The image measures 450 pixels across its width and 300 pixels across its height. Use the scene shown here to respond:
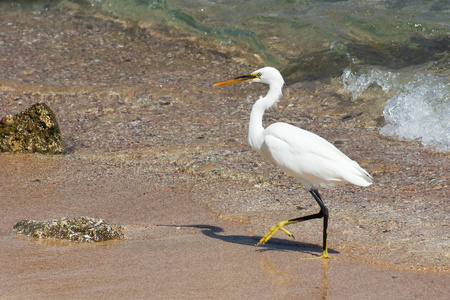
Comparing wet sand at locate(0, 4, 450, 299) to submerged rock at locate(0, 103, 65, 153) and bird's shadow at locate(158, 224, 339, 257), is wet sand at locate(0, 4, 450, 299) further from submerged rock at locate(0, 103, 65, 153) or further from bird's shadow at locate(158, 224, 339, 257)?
submerged rock at locate(0, 103, 65, 153)

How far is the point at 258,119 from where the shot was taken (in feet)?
15.9

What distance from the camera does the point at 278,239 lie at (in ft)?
15.3

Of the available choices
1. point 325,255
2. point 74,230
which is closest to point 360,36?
point 325,255

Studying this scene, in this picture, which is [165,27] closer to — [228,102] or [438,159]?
[228,102]

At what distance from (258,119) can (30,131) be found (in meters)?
2.83

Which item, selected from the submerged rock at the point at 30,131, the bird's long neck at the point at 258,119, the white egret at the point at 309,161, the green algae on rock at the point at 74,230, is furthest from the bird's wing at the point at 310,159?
the submerged rock at the point at 30,131

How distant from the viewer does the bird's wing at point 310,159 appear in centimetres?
438

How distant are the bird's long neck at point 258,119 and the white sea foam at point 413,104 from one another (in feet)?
8.34

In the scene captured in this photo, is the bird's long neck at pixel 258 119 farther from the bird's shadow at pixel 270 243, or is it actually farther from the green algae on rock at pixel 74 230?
the green algae on rock at pixel 74 230

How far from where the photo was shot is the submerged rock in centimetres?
638

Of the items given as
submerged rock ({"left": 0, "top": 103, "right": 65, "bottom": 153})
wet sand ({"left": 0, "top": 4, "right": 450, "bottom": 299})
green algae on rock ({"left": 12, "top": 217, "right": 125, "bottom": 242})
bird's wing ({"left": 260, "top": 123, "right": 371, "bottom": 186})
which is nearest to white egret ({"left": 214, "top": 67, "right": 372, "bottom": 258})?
bird's wing ({"left": 260, "top": 123, "right": 371, "bottom": 186})

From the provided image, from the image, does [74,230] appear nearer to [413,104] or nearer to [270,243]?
[270,243]

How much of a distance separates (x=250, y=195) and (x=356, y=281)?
5.96ft

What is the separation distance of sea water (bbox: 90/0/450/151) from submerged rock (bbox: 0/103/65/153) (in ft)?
12.8
